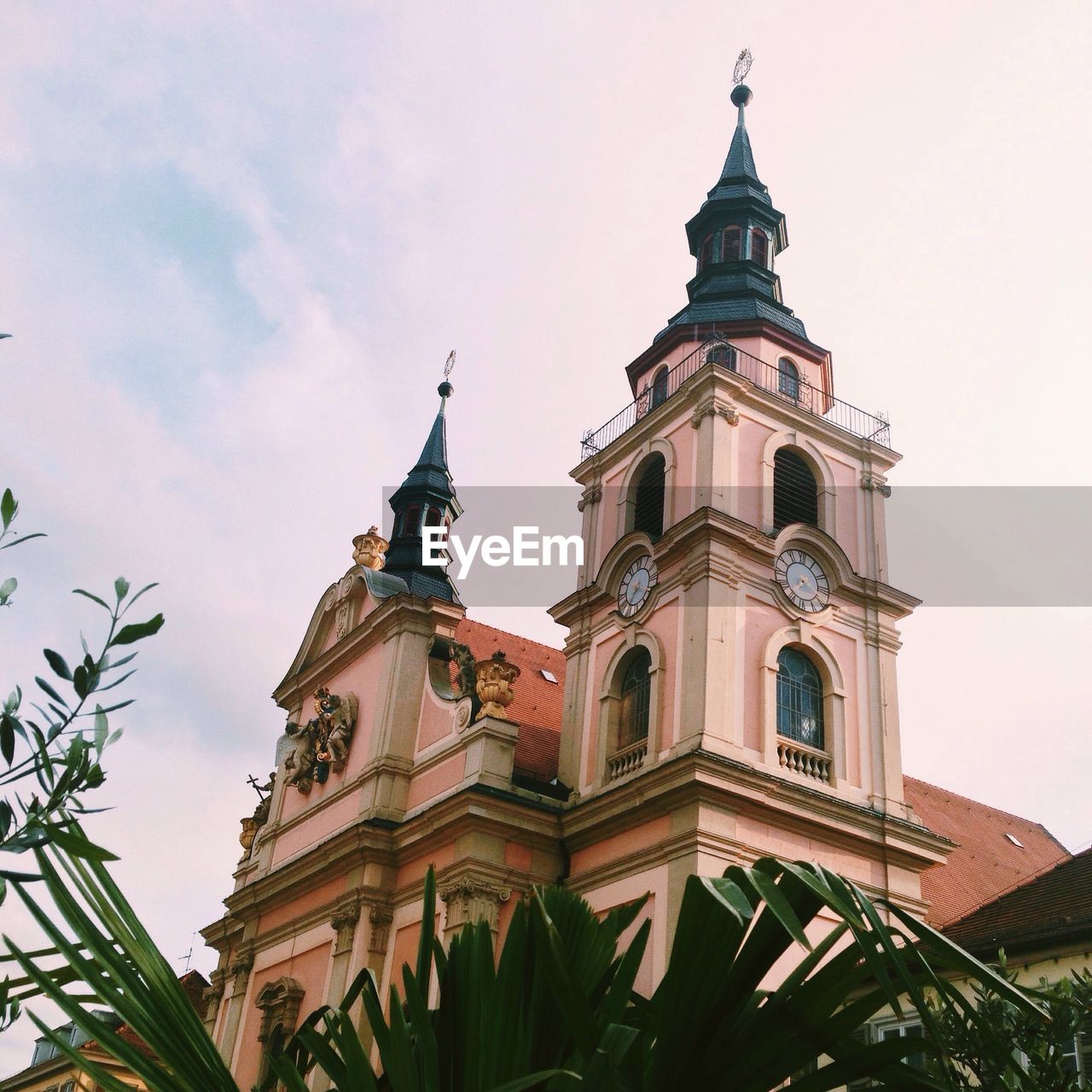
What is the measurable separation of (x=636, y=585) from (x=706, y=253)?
9.68 m

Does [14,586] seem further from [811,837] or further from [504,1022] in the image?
[811,837]

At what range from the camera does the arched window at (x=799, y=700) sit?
21047mm

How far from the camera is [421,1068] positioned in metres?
5.82

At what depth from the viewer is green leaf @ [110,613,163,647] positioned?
5.04 meters

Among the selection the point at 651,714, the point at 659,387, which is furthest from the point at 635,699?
the point at 659,387

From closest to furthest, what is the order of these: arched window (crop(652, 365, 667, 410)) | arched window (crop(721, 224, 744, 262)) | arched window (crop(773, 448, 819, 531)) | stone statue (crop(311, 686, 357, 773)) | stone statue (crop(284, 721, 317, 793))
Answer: arched window (crop(773, 448, 819, 531)), stone statue (crop(311, 686, 357, 773)), arched window (crop(652, 365, 667, 410)), stone statue (crop(284, 721, 317, 793)), arched window (crop(721, 224, 744, 262))

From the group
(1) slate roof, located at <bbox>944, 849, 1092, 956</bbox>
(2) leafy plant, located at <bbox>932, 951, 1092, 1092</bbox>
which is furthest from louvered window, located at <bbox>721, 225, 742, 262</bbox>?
(2) leafy plant, located at <bbox>932, 951, 1092, 1092</bbox>

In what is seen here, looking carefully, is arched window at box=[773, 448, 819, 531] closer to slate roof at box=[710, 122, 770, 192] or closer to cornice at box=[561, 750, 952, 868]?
cornice at box=[561, 750, 952, 868]

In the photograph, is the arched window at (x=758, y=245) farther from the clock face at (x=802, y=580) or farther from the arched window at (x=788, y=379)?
the clock face at (x=802, y=580)

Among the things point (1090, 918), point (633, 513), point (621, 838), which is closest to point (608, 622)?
point (633, 513)

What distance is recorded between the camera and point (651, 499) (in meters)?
24.2

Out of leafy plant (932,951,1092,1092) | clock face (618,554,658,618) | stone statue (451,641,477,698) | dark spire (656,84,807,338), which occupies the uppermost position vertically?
dark spire (656,84,807,338)

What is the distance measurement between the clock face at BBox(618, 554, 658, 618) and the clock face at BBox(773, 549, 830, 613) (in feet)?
6.97

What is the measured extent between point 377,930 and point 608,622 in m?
6.54
